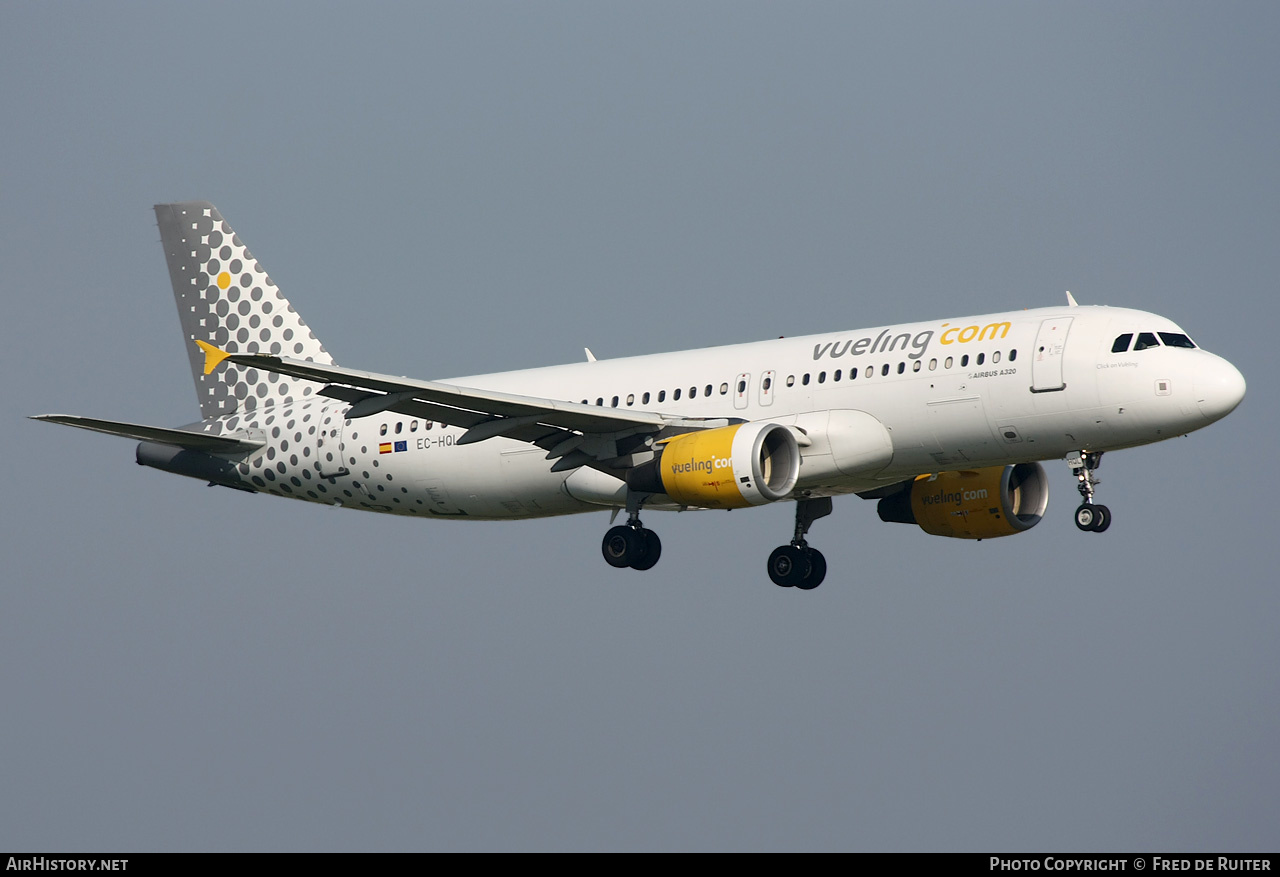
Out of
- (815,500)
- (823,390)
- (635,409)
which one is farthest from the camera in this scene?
(815,500)

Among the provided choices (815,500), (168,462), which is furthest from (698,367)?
(168,462)

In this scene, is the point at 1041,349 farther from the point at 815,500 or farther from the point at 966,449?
the point at 815,500

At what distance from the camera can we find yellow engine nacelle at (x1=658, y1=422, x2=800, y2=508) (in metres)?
34.8

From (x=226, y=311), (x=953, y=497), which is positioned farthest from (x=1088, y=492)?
(x=226, y=311)

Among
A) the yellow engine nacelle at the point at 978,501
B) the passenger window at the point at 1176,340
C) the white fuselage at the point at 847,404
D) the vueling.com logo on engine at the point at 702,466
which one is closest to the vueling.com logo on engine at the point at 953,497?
the yellow engine nacelle at the point at 978,501

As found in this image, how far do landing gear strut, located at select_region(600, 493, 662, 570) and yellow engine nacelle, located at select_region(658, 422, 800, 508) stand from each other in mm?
2895

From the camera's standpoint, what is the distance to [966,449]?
115 ft

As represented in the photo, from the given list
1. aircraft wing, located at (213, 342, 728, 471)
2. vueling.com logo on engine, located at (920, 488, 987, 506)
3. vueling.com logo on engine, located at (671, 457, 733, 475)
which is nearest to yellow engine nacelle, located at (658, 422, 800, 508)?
vueling.com logo on engine, located at (671, 457, 733, 475)

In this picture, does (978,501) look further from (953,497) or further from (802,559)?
(802,559)

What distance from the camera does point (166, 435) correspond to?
40.4 m

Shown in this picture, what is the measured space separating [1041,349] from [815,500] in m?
8.76

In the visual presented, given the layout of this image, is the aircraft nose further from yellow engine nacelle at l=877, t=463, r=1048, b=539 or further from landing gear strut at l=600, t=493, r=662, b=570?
landing gear strut at l=600, t=493, r=662, b=570

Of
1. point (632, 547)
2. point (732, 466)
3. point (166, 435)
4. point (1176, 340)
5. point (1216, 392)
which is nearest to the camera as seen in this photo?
point (1216, 392)

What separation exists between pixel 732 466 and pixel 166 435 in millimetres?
13924
